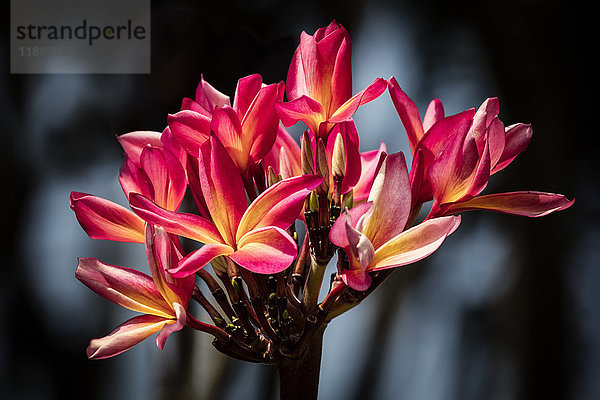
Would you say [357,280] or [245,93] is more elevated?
[245,93]

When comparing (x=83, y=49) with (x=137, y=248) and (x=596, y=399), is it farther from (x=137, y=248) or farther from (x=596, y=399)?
(x=596, y=399)

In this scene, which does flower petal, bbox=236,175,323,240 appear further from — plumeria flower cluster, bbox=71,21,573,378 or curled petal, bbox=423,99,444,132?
curled petal, bbox=423,99,444,132

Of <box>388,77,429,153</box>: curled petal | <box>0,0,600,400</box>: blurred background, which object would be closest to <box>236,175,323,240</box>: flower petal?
<box>388,77,429,153</box>: curled petal

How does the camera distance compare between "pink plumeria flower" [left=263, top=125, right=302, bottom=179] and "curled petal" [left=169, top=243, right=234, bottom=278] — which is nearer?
"curled petal" [left=169, top=243, right=234, bottom=278]

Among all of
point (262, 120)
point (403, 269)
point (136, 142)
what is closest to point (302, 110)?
point (262, 120)

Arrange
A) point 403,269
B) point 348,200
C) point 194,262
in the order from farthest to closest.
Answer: point 403,269 < point 348,200 < point 194,262

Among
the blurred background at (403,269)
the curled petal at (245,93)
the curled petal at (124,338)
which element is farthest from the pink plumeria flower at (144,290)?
the blurred background at (403,269)

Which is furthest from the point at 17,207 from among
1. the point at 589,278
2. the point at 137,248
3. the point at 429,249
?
the point at 589,278

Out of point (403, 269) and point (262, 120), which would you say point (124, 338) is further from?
point (403, 269)
